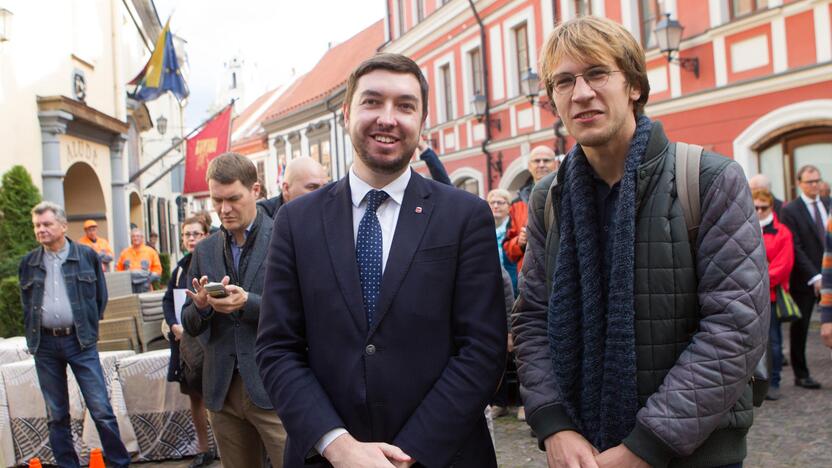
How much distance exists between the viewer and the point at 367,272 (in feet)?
7.47

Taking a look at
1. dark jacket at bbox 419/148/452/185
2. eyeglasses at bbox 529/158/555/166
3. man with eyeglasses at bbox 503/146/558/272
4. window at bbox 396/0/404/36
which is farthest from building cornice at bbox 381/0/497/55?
dark jacket at bbox 419/148/452/185

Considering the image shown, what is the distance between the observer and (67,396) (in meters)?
5.69

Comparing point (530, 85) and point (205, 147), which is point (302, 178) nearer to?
point (205, 147)

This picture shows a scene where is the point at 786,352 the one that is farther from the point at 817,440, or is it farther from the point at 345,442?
the point at 345,442

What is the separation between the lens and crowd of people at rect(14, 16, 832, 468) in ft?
6.54

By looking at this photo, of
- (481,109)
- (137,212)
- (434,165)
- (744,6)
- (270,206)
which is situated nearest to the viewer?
(270,206)

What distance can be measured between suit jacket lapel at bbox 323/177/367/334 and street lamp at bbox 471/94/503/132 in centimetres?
1715

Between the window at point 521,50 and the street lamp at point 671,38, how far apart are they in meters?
5.73

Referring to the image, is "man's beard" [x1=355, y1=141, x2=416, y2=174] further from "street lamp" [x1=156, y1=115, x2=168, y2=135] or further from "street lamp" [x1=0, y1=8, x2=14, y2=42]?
"street lamp" [x1=156, y1=115, x2=168, y2=135]

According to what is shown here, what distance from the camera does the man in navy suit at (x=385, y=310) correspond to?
2.15 meters

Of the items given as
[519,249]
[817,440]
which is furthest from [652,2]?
[817,440]

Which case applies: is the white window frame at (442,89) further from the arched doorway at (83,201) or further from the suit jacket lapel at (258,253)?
the suit jacket lapel at (258,253)

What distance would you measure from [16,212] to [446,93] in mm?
13731

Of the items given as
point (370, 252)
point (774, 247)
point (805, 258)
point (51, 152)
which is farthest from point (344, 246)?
point (51, 152)
